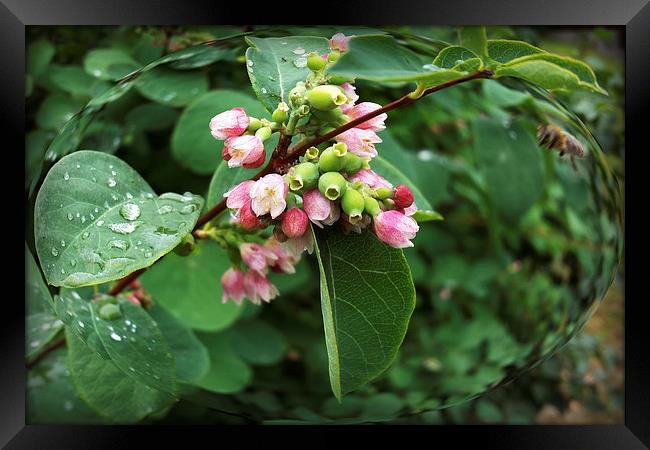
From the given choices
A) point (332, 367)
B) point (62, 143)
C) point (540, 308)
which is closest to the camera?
point (332, 367)

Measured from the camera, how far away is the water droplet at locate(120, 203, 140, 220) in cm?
61

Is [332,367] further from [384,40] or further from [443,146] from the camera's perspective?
[443,146]

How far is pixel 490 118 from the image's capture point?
124 cm

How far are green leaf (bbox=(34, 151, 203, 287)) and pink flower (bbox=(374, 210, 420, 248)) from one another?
0.18 m

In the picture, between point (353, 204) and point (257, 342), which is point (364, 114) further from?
point (257, 342)

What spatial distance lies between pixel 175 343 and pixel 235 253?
21cm

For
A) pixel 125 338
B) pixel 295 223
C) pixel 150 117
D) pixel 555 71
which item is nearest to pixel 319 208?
pixel 295 223

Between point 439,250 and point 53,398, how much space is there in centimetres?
96

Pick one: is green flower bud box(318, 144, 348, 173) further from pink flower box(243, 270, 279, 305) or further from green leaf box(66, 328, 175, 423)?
green leaf box(66, 328, 175, 423)

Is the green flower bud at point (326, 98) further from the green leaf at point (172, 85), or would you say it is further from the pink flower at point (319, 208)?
the green leaf at point (172, 85)

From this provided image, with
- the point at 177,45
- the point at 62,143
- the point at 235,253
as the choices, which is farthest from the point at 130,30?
the point at 235,253

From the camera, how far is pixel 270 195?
545mm

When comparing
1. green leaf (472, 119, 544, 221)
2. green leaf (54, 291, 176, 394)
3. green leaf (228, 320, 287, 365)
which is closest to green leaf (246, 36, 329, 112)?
green leaf (54, 291, 176, 394)

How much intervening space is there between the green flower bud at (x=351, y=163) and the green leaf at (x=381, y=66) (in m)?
0.07
